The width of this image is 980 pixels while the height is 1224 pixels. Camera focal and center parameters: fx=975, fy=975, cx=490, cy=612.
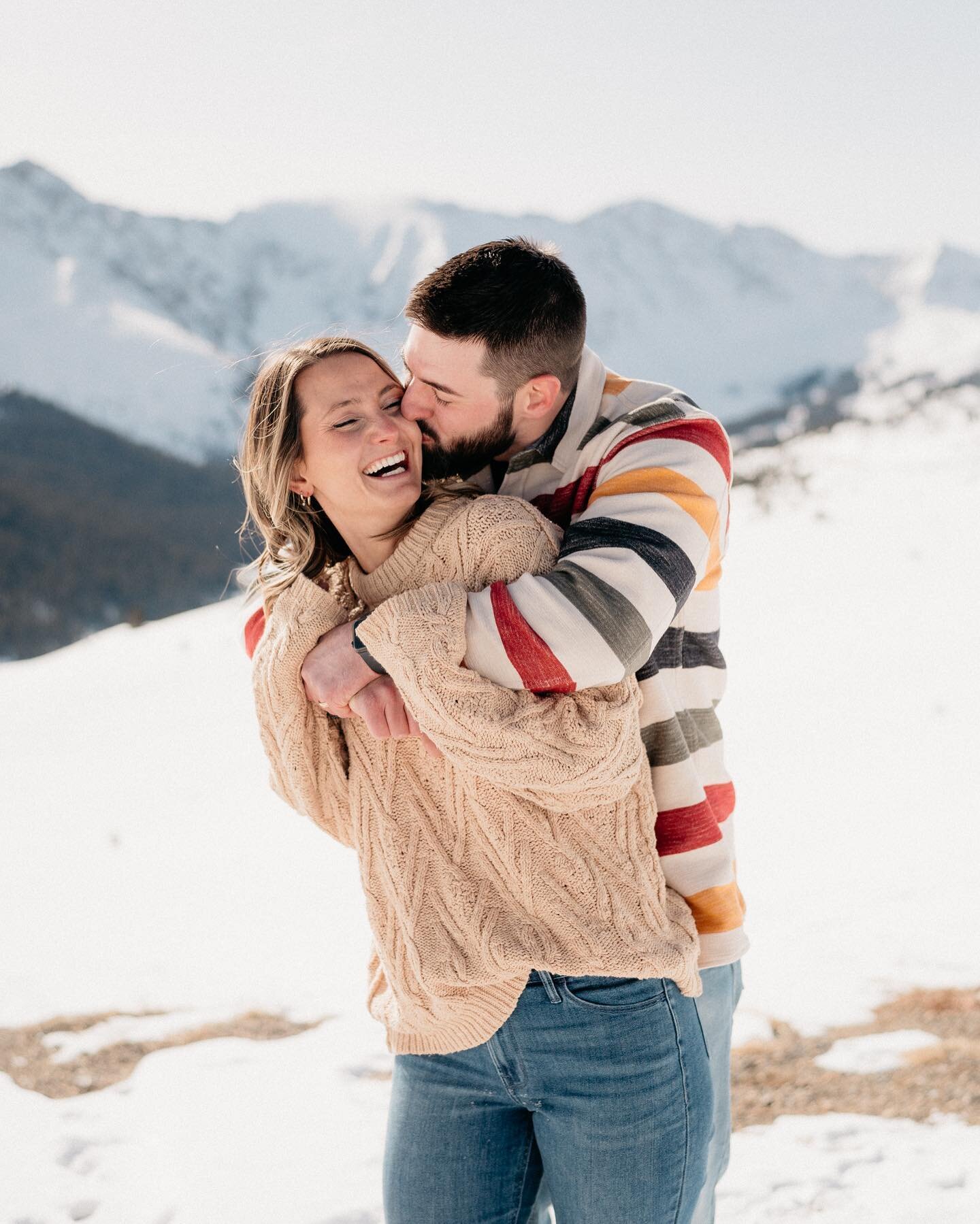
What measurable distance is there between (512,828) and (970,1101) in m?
2.38

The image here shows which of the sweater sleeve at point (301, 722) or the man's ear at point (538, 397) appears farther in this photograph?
the man's ear at point (538, 397)

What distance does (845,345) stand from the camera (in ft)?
324

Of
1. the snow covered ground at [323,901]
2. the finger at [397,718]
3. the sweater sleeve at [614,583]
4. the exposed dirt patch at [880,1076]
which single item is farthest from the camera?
the exposed dirt patch at [880,1076]

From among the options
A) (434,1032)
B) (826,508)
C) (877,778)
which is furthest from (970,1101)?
(826,508)

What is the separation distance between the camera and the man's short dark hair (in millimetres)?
1727

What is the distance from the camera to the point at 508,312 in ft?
5.68

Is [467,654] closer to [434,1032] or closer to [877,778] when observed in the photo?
[434,1032]

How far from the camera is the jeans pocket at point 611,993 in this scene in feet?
4.65

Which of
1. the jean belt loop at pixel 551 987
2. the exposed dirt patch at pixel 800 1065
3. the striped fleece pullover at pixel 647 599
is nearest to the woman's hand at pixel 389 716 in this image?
the striped fleece pullover at pixel 647 599

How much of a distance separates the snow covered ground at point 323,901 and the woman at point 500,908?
138 cm

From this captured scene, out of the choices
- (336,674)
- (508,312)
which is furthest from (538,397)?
(336,674)

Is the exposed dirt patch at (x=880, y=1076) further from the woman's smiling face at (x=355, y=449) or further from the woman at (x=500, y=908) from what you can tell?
the woman's smiling face at (x=355, y=449)

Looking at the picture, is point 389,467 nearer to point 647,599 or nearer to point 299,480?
point 299,480

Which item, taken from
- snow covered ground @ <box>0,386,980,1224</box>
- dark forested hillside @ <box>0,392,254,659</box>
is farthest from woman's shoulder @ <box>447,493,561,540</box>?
dark forested hillside @ <box>0,392,254,659</box>
